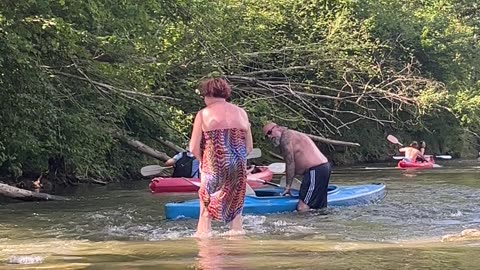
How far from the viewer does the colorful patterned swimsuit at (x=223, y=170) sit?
23.5ft

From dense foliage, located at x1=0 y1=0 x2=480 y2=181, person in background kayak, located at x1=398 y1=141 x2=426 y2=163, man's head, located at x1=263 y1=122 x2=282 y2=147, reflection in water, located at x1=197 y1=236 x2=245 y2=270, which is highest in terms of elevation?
dense foliage, located at x1=0 y1=0 x2=480 y2=181

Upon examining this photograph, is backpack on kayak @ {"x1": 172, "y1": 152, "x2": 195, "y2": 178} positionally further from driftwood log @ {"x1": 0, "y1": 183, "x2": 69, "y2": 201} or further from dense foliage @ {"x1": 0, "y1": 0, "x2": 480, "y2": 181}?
driftwood log @ {"x1": 0, "y1": 183, "x2": 69, "y2": 201}

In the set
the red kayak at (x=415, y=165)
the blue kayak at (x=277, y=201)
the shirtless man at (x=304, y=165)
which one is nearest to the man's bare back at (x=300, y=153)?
the shirtless man at (x=304, y=165)

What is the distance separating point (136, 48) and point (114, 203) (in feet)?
11.2

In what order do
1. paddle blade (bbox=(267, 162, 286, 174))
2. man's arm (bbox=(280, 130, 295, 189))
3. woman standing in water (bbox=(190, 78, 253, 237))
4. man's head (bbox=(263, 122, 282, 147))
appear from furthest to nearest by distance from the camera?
paddle blade (bbox=(267, 162, 286, 174)), man's arm (bbox=(280, 130, 295, 189)), man's head (bbox=(263, 122, 282, 147)), woman standing in water (bbox=(190, 78, 253, 237))

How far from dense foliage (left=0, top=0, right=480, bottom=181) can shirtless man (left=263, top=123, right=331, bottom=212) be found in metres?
3.27

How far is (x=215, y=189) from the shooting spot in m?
7.19

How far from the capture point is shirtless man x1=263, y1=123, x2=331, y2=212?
10604mm

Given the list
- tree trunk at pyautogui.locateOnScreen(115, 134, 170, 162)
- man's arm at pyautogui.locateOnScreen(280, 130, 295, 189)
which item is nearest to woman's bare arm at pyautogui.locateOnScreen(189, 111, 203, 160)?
man's arm at pyautogui.locateOnScreen(280, 130, 295, 189)

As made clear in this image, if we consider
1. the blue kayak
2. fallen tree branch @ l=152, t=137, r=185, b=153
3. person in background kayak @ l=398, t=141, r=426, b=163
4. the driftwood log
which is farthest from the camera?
person in background kayak @ l=398, t=141, r=426, b=163

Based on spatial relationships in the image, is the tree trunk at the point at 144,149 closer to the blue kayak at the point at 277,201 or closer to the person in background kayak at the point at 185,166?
the person in background kayak at the point at 185,166

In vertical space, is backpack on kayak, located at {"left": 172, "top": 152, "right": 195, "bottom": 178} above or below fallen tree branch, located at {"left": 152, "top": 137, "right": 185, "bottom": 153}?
below

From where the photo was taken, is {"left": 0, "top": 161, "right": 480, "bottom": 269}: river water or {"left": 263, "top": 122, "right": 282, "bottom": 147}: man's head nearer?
{"left": 0, "top": 161, "right": 480, "bottom": 269}: river water

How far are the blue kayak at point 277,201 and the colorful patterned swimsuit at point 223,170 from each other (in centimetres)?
281
